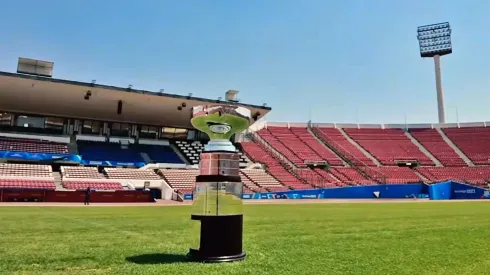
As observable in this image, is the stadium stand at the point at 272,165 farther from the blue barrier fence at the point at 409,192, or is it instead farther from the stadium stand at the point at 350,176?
the stadium stand at the point at 350,176

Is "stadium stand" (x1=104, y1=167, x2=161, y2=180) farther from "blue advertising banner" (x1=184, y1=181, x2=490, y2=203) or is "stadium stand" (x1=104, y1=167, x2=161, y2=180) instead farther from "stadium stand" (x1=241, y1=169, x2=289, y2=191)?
"blue advertising banner" (x1=184, y1=181, x2=490, y2=203)

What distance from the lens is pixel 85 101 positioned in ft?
121

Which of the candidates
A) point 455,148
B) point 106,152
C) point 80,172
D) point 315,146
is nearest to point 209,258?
point 80,172

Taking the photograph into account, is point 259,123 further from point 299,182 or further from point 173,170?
point 173,170

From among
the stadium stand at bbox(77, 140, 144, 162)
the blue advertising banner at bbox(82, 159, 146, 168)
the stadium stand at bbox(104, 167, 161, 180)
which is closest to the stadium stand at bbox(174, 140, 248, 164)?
the stadium stand at bbox(77, 140, 144, 162)

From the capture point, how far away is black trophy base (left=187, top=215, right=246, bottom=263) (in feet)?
13.4

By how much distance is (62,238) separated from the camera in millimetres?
6207

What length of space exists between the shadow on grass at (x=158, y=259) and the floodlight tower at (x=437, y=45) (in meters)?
65.0

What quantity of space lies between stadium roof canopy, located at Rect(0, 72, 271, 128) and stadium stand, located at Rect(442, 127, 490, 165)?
1269 inches

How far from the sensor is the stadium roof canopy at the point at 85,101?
3259 cm

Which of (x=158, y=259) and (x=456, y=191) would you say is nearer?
(x=158, y=259)

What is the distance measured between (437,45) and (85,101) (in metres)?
56.1

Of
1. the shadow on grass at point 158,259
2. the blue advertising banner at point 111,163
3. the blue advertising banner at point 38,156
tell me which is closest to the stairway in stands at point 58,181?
the blue advertising banner at point 38,156

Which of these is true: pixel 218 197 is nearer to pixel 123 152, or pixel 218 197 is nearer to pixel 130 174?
pixel 130 174
